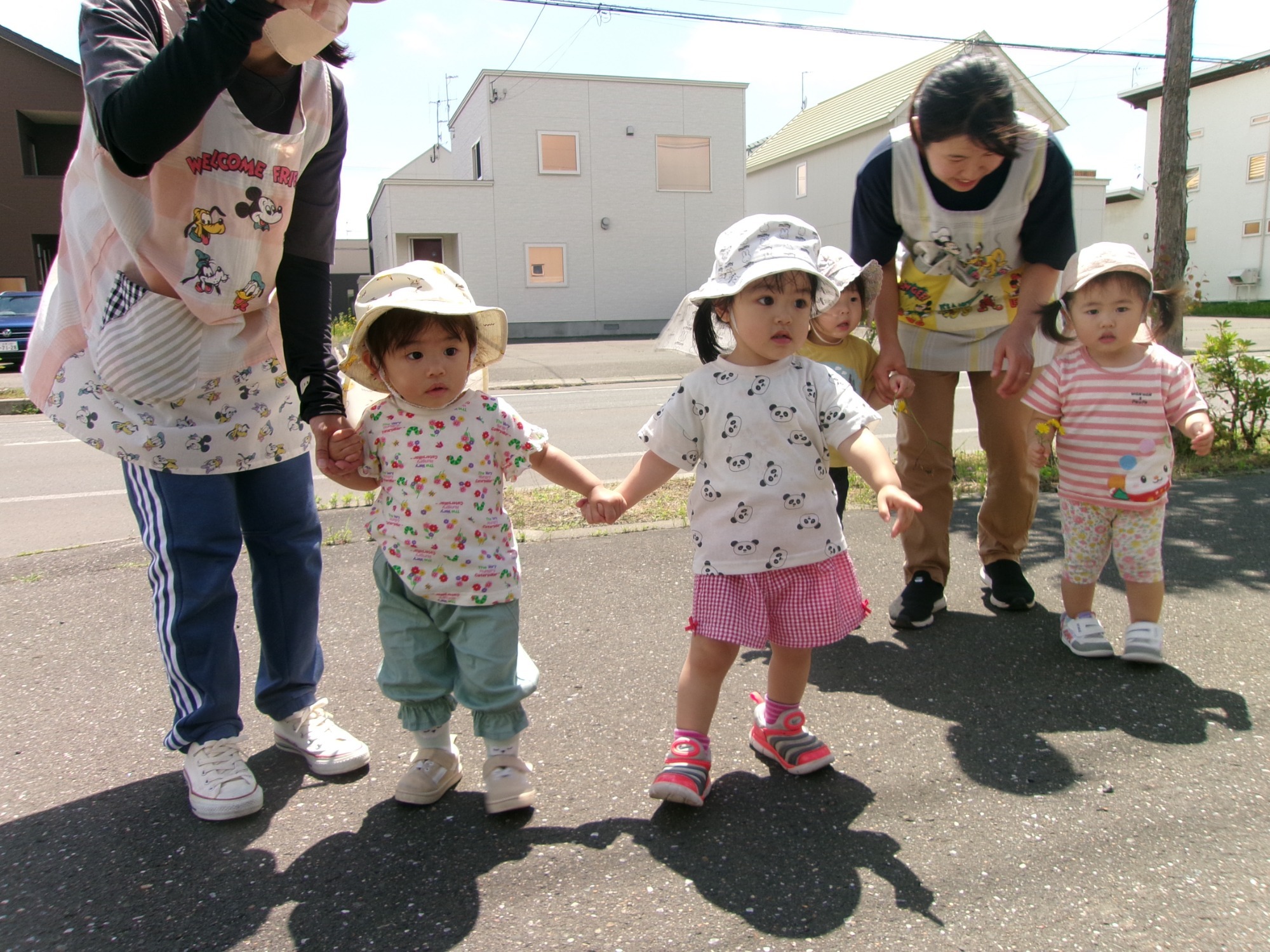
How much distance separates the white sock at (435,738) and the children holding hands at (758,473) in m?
0.58

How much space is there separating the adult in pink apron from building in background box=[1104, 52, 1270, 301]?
34939mm

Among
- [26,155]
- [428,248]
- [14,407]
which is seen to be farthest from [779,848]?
[26,155]

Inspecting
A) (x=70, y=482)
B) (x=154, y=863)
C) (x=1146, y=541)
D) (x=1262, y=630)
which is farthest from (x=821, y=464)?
(x=70, y=482)

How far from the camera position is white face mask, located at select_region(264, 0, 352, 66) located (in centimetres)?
194

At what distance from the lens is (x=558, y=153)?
2584 centimetres

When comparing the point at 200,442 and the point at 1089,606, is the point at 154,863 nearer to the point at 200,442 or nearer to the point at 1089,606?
the point at 200,442

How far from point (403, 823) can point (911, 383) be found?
7.01 ft

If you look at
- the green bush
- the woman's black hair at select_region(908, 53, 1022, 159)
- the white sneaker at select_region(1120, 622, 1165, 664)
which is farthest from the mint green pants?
the green bush

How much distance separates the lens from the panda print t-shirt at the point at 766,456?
2422 millimetres

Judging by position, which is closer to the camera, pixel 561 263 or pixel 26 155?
pixel 26 155

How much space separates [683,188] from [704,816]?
26.1 meters

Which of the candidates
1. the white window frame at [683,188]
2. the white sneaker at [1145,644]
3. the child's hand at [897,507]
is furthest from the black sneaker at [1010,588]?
the white window frame at [683,188]

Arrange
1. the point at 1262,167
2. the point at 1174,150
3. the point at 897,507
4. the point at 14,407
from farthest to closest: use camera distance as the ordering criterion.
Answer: the point at 1262,167, the point at 14,407, the point at 1174,150, the point at 897,507

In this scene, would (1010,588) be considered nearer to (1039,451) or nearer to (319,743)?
(1039,451)
